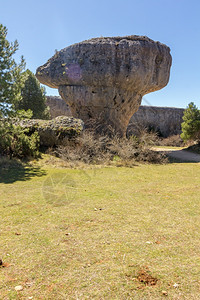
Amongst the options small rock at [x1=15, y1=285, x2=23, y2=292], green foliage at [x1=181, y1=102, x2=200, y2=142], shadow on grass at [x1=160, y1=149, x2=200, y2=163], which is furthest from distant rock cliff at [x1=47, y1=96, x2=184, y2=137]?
small rock at [x1=15, y1=285, x2=23, y2=292]

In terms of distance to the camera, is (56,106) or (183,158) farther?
(56,106)

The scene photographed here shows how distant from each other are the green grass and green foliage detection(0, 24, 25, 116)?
3279mm

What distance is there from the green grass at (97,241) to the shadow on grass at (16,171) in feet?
2.60

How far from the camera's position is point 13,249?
6.75 ft

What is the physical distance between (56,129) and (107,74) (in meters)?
3.96

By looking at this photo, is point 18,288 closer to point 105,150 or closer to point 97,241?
point 97,241

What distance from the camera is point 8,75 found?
6.38m

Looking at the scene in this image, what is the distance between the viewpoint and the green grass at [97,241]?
1.58 m

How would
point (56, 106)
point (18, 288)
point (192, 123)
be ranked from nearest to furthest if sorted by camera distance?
point (18, 288)
point (192, 123)
point (56, 106)

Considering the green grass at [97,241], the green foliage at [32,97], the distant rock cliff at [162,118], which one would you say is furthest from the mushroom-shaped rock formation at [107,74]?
the distant rock cliff at [162,118]

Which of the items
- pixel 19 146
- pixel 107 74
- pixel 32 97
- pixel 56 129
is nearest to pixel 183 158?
pixel 107 74

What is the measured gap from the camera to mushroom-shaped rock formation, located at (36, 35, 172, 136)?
10.0 m

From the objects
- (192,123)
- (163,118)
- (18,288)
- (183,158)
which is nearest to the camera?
(18,288)

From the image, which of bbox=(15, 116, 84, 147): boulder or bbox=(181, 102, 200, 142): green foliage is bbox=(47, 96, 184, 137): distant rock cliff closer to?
bbox=(181, 102, 200, 142): green foliage
